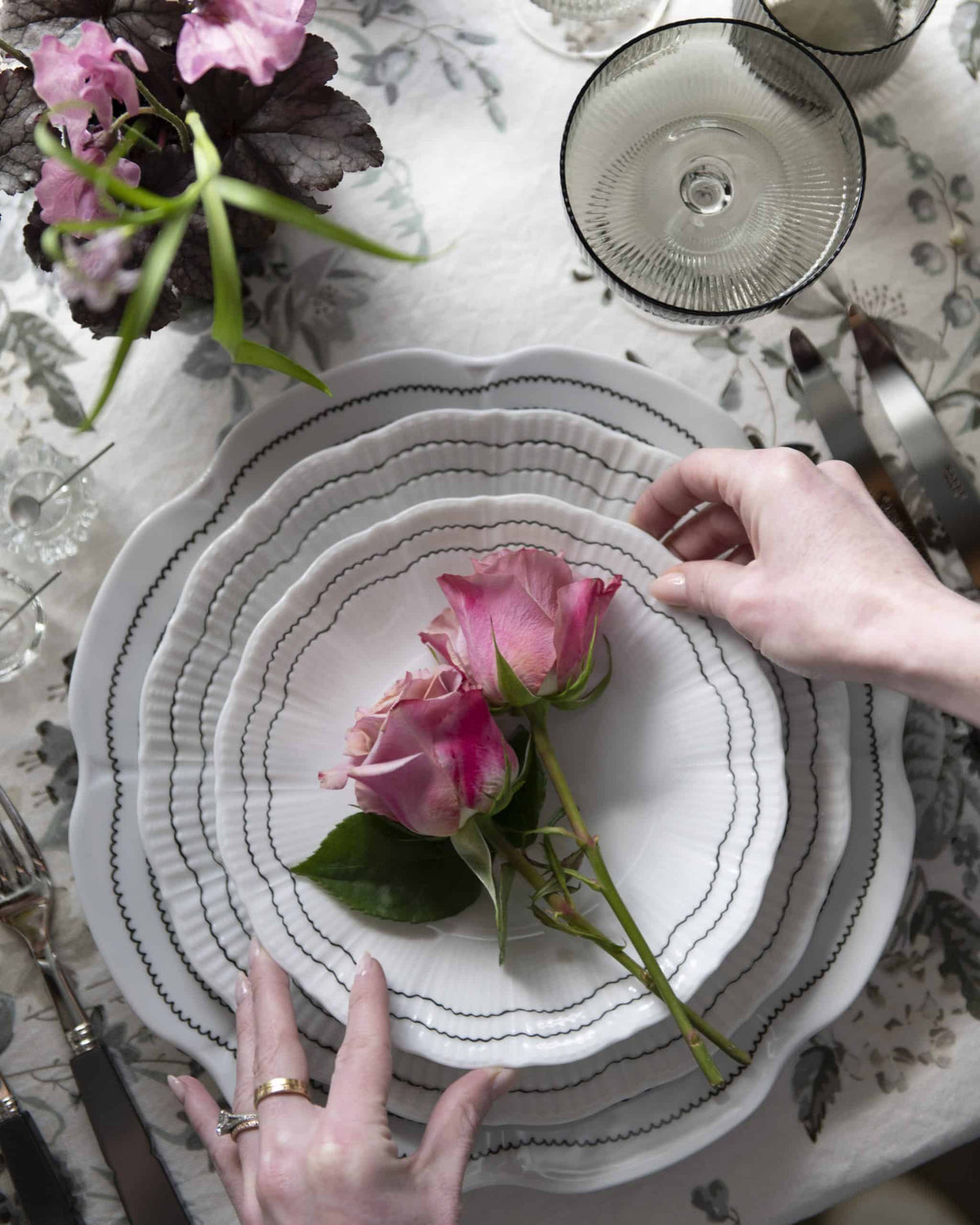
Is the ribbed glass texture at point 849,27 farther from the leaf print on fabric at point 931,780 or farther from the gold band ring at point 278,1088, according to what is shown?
the gold band ring at point 278,1088

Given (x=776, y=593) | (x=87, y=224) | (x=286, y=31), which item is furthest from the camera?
(x=776, y=593)

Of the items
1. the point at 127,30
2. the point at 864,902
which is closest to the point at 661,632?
the point at 864,902

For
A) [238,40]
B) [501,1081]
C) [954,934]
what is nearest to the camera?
[238,40]

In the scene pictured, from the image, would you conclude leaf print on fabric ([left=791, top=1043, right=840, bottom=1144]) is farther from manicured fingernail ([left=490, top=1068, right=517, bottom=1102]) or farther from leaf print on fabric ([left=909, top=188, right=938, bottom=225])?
leaf print on fabric ([left=909, top=188, right=938, bottom=225])

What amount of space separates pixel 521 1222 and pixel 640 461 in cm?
49

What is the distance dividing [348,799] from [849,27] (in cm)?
61

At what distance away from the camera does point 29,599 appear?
2.16 feet

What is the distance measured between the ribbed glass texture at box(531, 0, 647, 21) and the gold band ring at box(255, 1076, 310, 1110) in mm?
724

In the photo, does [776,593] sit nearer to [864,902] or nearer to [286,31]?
[864,902]

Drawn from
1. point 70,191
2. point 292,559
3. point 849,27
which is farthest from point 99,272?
point 849,27

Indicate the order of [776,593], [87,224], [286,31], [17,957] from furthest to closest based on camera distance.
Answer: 1. [17,957]
2. [776,593]
3. [286,31]
4. [87,224]

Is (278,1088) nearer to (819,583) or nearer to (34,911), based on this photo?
(34,911)

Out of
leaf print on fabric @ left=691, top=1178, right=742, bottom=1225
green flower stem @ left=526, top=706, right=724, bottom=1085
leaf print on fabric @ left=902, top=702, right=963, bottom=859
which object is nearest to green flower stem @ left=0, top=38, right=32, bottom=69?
green flower stem @ left=526, top=706, right=724, bottom=1085

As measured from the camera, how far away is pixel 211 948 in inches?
22.7
